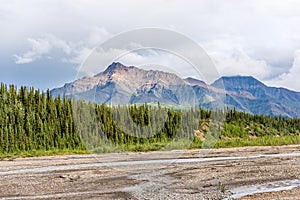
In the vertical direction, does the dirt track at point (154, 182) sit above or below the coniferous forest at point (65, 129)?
below

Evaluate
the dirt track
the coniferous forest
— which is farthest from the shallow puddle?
the coniferous forest

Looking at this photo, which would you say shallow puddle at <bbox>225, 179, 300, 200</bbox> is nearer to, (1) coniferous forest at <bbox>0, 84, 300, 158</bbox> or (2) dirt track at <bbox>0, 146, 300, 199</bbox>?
(2) dirt track at <bbox>0, 146, 300, 199</bbox>

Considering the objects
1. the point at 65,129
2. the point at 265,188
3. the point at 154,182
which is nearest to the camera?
the point at 265,188

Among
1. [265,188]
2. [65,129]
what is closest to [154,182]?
[265,188]

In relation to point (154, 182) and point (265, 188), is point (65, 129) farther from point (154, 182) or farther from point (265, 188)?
point (265, 188)

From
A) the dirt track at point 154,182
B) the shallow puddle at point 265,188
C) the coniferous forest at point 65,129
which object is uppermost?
the coniferous forest at point 65,129

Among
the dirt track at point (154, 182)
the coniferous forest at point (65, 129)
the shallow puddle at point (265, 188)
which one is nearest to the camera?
the shallow puddle at point (265, 188)

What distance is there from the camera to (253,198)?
79.6ft

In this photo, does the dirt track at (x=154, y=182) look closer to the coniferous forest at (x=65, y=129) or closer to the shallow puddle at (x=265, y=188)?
the shallow puddle at (x=265, y=188)

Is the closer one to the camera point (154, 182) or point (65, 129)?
point (154, 182)

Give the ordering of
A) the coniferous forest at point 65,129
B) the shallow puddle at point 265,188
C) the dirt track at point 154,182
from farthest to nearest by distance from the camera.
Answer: the coniferous forest at point 65,129, the dirt track at point 154,182, the shallow puddle at point 265,188

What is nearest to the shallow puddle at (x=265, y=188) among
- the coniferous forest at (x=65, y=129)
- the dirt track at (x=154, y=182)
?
the dirt track at (x=154, y=182)

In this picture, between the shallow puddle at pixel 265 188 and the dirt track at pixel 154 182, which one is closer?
the shallow puddle at pixel 265 188

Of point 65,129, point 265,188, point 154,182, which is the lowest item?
point 265,188
